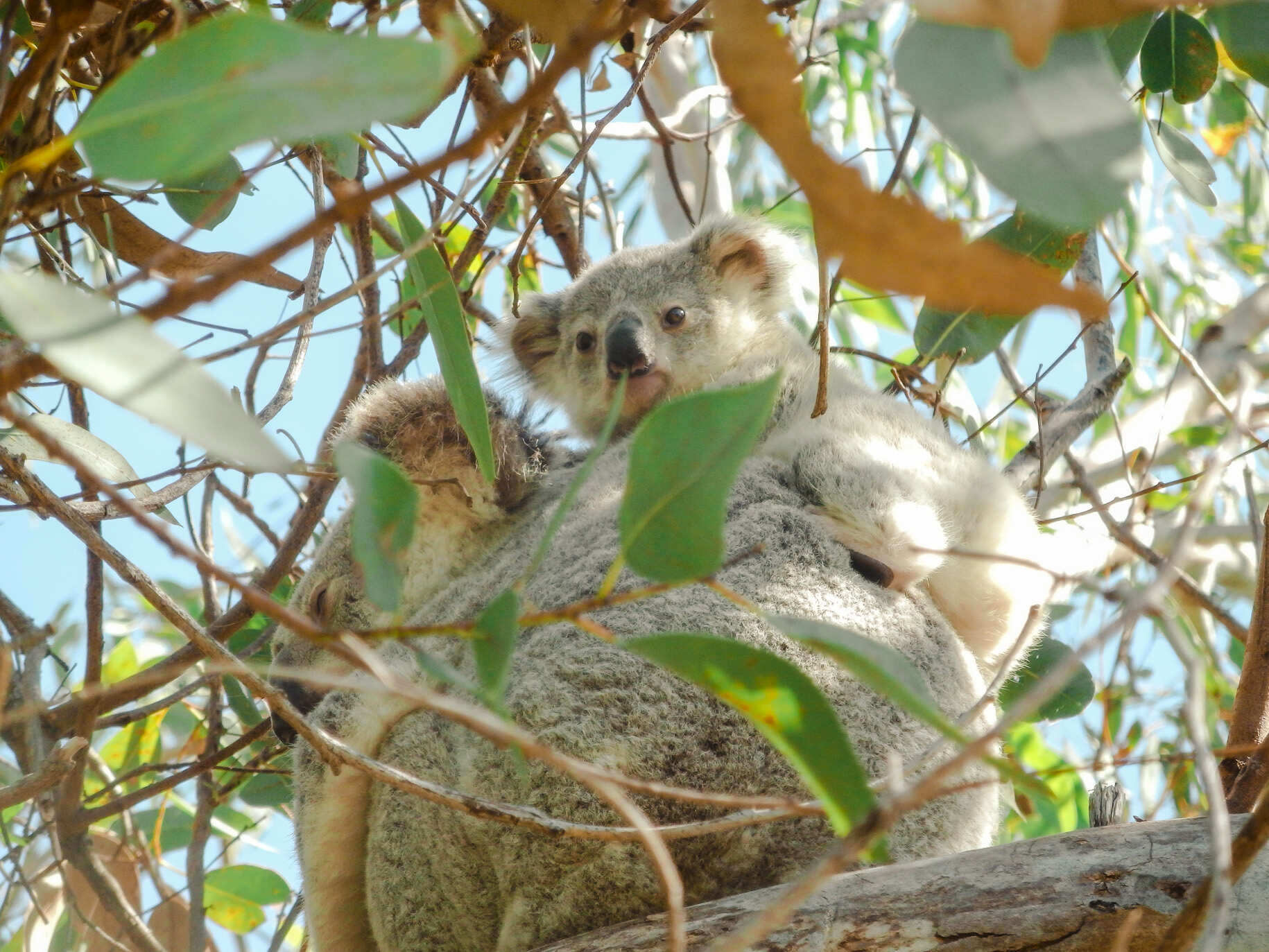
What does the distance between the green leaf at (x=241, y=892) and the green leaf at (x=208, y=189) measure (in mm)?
1737

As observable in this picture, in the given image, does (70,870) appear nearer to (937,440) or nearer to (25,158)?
(937,440)

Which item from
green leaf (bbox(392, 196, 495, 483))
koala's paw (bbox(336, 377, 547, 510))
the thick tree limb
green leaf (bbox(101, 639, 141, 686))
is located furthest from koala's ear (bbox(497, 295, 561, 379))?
the thick tree limb

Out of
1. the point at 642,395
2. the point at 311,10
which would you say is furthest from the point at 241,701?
the point at 311,10

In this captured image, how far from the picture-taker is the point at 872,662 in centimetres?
99

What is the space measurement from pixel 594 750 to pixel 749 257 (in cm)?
189

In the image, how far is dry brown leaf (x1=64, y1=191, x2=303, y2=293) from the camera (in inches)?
82.7

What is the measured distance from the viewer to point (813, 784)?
40.8 inches

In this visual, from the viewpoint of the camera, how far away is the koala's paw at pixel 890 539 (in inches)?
77.7

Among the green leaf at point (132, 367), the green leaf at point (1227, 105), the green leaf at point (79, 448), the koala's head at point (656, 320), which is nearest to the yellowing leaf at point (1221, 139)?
the green leaf at point (1227, 105)

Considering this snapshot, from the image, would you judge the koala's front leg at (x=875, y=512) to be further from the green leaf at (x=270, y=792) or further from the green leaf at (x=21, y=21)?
the green leaf at (x=270, y=792)

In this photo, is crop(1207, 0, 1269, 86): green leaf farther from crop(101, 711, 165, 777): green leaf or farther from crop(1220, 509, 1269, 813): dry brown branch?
crop(101, 711, 165, 777): green leaf

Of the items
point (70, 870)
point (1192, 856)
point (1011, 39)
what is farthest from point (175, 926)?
point (1011, 39)

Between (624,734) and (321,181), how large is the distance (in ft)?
3.87

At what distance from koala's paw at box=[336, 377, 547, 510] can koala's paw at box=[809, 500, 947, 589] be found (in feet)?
2.52
